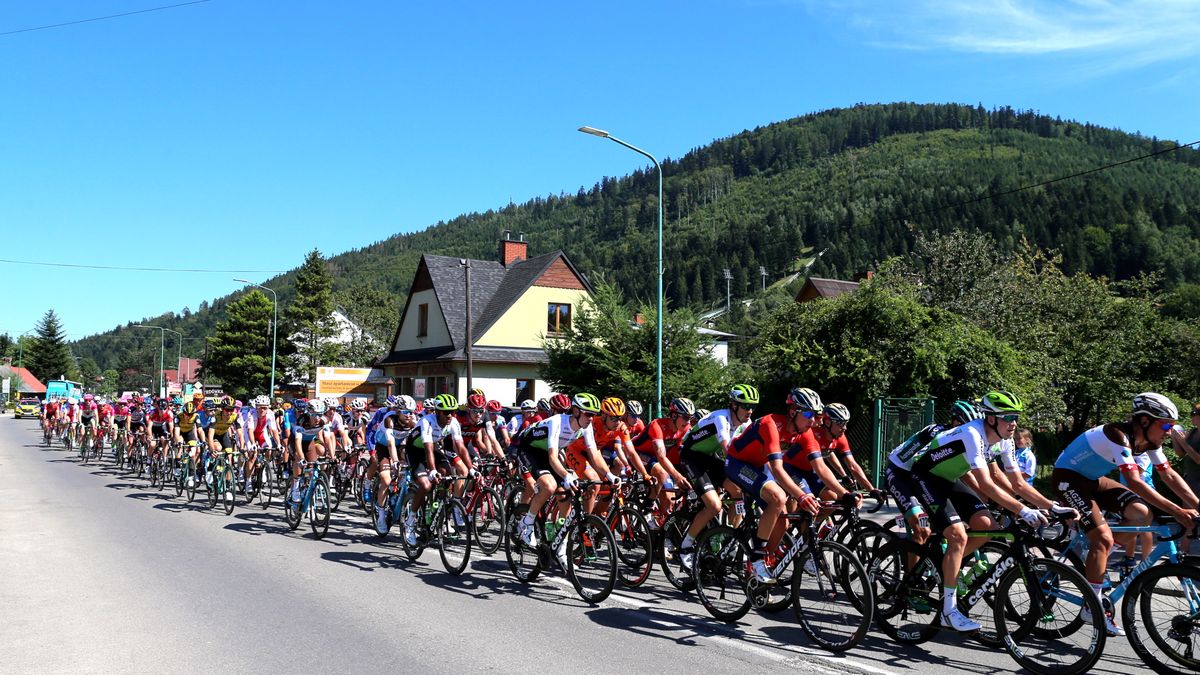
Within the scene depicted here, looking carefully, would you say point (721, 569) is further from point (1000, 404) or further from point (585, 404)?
point (1000, 404)

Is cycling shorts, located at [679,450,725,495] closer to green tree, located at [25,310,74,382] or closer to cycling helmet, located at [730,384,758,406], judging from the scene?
cycling helmet, located at [730,384,758,406]

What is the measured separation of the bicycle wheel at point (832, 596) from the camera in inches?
251

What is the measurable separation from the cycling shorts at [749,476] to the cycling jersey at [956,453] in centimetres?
136

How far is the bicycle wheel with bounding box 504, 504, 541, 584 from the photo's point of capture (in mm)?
8844

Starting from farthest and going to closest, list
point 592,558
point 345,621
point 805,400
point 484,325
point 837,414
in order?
point 484,325
point 837,414
point 592,558
point 805,400
point 345,621

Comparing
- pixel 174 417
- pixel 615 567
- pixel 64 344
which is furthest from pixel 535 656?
pixel 64 344

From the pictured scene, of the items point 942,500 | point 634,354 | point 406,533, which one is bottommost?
point 406,533

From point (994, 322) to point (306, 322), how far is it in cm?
4719

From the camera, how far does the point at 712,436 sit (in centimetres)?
836

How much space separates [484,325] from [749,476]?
111 ft

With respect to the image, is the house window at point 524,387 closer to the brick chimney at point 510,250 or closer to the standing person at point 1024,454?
the brick chimney at point 510,250

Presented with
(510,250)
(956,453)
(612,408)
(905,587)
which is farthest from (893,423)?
(510,250)

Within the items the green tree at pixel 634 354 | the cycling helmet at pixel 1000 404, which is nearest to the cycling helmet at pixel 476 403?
the cycling helmet at pixel 1000 404

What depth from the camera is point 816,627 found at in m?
6.63
